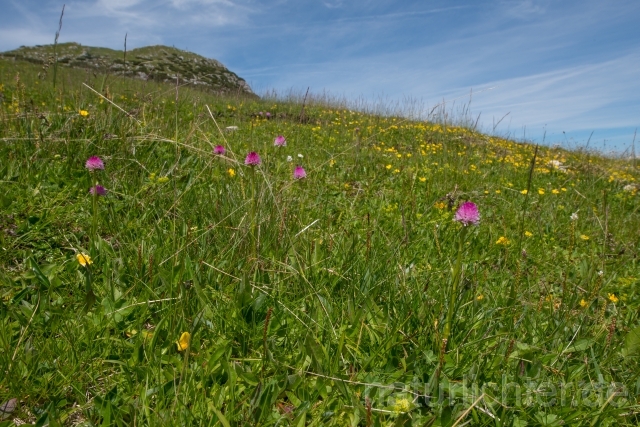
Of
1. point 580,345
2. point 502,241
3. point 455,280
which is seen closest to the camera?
point 455,280

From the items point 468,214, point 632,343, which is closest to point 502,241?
point 632,343

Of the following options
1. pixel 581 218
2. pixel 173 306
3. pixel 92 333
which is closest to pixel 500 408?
pixel 173 306

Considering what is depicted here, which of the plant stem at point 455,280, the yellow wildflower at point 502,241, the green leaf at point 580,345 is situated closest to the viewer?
the plant stem at point 455,280

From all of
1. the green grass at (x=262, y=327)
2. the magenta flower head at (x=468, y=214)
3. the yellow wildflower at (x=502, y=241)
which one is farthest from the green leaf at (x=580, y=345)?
the yellow wildflower at (x=502, y=241)

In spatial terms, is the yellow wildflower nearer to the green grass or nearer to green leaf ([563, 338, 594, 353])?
the green grass

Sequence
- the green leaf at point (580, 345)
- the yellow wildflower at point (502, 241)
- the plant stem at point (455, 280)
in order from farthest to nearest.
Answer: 1. the yellow wildflower at point (502, 241)
2. the green leaf at point (580, 345)
3. the plant stem at point (455, 280)

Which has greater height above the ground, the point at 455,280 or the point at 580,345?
the point at 455,280

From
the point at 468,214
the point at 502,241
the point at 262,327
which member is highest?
the point at 468,214

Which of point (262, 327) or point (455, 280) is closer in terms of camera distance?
point (455, 280)

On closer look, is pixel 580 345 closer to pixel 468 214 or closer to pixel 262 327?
pixel 468 214

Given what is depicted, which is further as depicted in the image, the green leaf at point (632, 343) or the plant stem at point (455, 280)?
the green leaf at point (632, 343)

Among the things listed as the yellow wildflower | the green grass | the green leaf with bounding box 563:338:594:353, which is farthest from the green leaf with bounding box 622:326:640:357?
the yellow wildflower

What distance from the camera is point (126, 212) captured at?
2465mm

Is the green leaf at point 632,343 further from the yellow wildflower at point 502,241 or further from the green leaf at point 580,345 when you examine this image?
the yellow wildflower at point 502,241
